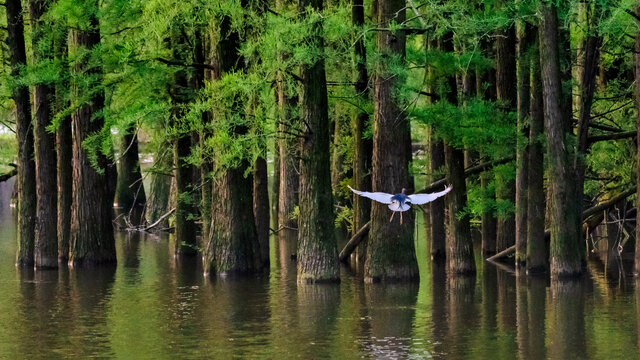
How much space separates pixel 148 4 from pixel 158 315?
27.0 ft

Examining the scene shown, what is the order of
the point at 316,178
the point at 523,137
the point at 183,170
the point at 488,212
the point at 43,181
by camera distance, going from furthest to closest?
the point at 183,170 → the point at 488,212 → the point at 43,181 → the point at 523,137 → the point at 316,178

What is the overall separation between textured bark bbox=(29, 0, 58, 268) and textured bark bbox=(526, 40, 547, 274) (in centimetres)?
1174

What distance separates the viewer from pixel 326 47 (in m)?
26.6

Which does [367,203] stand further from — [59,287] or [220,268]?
[59,287]

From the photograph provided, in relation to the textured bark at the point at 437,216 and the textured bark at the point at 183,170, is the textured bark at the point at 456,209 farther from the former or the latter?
the textured bark at the point at 183,170

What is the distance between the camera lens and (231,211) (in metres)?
29.7

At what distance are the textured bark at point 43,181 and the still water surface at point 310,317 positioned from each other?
663mm

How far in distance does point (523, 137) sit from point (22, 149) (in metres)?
12.7

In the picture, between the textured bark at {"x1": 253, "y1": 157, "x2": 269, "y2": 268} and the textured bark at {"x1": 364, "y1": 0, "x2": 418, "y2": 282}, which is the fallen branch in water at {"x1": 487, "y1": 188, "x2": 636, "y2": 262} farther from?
the textured bark at {"x1": 253, "y1": 157, "x2": 269, "y2": 268}

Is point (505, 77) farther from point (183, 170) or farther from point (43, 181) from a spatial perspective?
point (43, 181)

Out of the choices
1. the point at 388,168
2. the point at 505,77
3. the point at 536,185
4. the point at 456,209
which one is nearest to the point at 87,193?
the point at 388,168

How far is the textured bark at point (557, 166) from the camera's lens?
27109 millimetres

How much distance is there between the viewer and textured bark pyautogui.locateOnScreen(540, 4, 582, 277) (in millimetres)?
27109

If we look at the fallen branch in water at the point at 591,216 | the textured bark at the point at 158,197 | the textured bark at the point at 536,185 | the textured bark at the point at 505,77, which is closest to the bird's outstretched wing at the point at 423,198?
the textured bark at the point at 536,185
